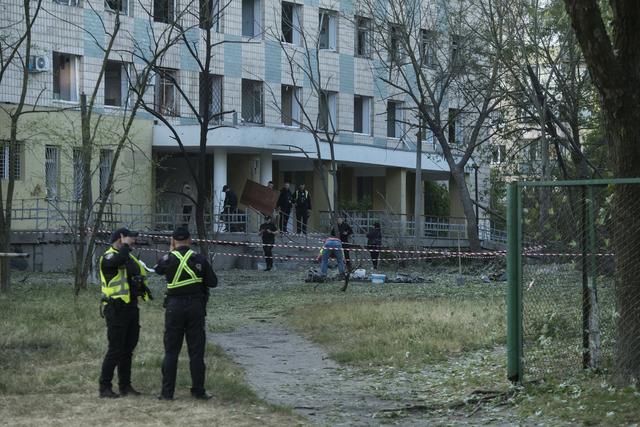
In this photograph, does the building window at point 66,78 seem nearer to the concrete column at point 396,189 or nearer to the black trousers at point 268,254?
the black trousers at point 268,254

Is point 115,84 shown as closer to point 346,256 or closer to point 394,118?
point 346,256

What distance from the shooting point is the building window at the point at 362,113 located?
49625 millimetres

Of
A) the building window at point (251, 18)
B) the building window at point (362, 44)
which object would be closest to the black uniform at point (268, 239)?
the building window at point (251, 18)

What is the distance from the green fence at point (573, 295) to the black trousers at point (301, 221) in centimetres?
2857

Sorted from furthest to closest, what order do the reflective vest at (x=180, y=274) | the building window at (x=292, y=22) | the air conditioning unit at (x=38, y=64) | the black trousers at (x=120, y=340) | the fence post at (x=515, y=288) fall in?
the building window at (x=292, y=22) → the air conditioning unit at (x=38, y=64) → the fence post at (x=515, y=288) → the black trousers at (x=120, y=340) → the reflective vest at (x=180, y=274)

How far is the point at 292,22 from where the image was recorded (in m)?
45.2

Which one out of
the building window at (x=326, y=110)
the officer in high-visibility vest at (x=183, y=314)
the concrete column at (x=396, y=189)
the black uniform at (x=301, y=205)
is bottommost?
the officer in high-visibility vest at (x=183, y=314)

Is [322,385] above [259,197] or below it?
below

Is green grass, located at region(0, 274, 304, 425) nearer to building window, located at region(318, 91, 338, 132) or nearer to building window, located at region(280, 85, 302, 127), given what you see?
building window, located at region(318, 91, 338, 132)

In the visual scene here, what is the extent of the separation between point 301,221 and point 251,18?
848cm

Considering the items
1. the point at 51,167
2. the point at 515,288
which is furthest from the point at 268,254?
the point at 515,288

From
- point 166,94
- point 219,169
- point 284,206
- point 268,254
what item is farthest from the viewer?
point 219,169

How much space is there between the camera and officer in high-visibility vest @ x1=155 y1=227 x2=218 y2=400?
37.2ft

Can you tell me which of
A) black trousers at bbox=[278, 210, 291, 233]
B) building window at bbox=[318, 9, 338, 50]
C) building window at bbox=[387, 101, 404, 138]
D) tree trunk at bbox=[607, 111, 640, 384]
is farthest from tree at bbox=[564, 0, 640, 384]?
building window at bbox=[387, 101, 404, 138]
